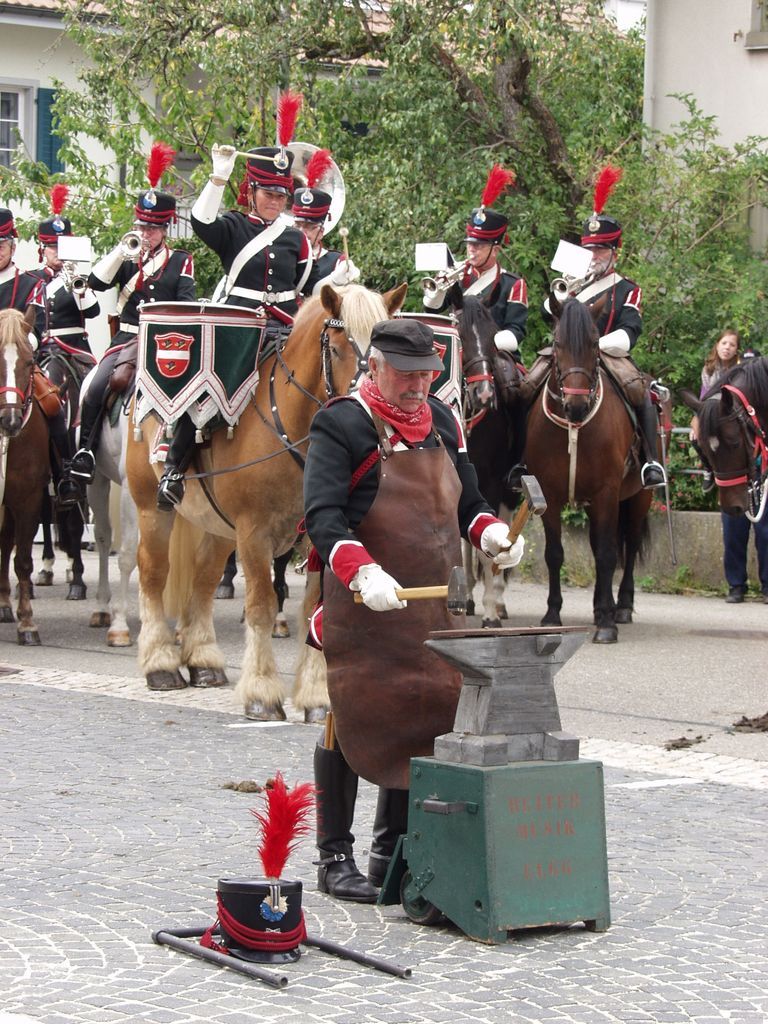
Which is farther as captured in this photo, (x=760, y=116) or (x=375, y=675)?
(x=760, y=116)

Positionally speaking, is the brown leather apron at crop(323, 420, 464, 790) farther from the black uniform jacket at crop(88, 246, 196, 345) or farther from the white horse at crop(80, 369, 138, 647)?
the black uniform jacket at crop(88, 246, 196, 345)

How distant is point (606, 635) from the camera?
44.1 ft

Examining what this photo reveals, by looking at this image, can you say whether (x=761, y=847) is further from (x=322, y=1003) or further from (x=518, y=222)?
A: (x=518, y=222)

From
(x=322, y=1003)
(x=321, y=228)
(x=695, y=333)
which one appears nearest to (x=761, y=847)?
(x=322, y=1003)

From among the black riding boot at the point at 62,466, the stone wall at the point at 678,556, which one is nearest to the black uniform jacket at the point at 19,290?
the black riding boot at the point at 62,466

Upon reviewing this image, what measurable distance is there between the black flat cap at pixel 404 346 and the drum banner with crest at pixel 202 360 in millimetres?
4057

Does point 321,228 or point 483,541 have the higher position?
point 321,228

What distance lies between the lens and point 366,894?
21.0ft

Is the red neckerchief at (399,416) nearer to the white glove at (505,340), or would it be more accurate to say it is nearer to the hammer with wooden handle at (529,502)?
the hammer with wooden handle at (529,502)

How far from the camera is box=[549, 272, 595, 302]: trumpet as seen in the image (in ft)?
45.9

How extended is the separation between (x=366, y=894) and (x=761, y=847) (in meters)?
1.70

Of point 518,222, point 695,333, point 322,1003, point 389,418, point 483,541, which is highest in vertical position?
point 518,222

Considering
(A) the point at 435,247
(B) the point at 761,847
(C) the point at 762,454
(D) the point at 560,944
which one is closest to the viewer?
(D) the point at 560,944

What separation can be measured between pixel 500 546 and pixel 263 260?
4716mm
